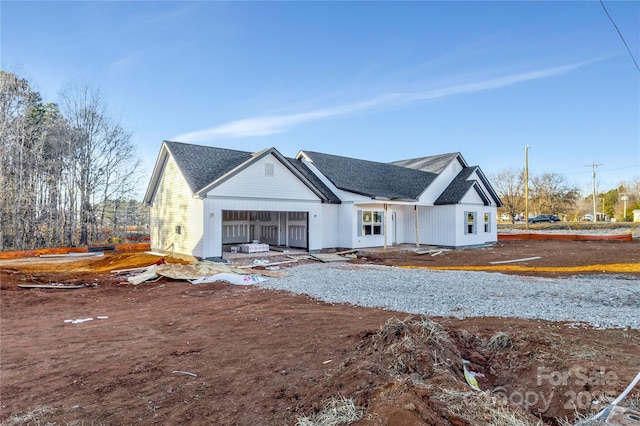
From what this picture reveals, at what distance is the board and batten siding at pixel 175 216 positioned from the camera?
14828 millimetres

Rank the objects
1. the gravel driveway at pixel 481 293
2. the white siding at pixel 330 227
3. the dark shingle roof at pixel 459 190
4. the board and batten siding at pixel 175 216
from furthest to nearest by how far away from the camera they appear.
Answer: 1. the dark shingle roof at pixel 459 190
2. the white siding at pixel 330 227
3. the board and batten siding at pixel 175 216
4. the gravel driveway at pixel 481 293

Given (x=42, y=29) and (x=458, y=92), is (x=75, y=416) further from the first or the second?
(x=458, y=92)

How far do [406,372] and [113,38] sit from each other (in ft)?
54.6

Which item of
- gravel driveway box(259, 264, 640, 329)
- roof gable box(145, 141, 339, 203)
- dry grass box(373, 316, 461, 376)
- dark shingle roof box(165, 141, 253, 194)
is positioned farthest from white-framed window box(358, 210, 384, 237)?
dry grass box(373, 316, 461, 376)

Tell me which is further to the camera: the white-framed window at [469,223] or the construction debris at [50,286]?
the white-framed window at [469,223]

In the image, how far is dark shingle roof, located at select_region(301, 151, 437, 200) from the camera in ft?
65.8

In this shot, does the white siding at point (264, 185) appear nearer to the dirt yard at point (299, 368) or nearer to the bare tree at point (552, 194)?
the dirt yard at point (299, 368)

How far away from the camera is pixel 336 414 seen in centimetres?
273

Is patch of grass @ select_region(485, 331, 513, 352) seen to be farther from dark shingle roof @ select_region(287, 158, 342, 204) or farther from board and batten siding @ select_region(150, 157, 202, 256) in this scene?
dark shingle roof @ select_region(287, 158, 342, 204)

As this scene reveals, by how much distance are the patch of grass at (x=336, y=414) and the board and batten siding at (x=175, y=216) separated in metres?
12.6

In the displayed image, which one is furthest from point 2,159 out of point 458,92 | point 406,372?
point 458,92

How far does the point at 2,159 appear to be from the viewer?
2033 cm

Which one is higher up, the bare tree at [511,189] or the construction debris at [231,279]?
the bare tree at [511,189]

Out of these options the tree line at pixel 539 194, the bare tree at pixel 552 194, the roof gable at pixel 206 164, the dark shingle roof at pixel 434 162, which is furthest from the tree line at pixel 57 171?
the bare tree at pixel 552 194
